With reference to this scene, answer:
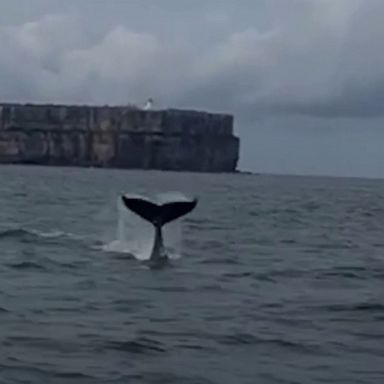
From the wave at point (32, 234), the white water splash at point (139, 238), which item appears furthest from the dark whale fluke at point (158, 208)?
the wave at point (32, 234)

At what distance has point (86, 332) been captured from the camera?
1731cm

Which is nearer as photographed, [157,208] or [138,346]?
[138,346]

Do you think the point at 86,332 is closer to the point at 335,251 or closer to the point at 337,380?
the point at 337,380

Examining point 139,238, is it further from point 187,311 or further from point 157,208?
point 187,311

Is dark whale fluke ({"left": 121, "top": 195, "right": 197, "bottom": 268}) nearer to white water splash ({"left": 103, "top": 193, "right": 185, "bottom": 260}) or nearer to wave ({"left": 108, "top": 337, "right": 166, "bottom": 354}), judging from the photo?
white water splash ({"left": 103, "top": 193, "right": 185, "bottom": 260})

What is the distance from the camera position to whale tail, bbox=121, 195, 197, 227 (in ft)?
84.9

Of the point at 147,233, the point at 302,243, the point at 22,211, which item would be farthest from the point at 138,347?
the point at 22,211

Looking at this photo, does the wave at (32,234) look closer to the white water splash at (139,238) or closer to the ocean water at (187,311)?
the ocean water at (187,311)

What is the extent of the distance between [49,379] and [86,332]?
2.95 m

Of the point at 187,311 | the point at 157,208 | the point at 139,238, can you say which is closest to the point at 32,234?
the point at 139,238

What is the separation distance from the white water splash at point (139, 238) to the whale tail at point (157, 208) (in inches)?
29.3

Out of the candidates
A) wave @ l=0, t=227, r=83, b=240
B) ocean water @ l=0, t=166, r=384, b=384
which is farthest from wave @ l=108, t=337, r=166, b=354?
wave @ l=0, t=227, r=83, b=240

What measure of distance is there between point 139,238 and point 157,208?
17.8 ft

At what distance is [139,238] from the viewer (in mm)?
31453
